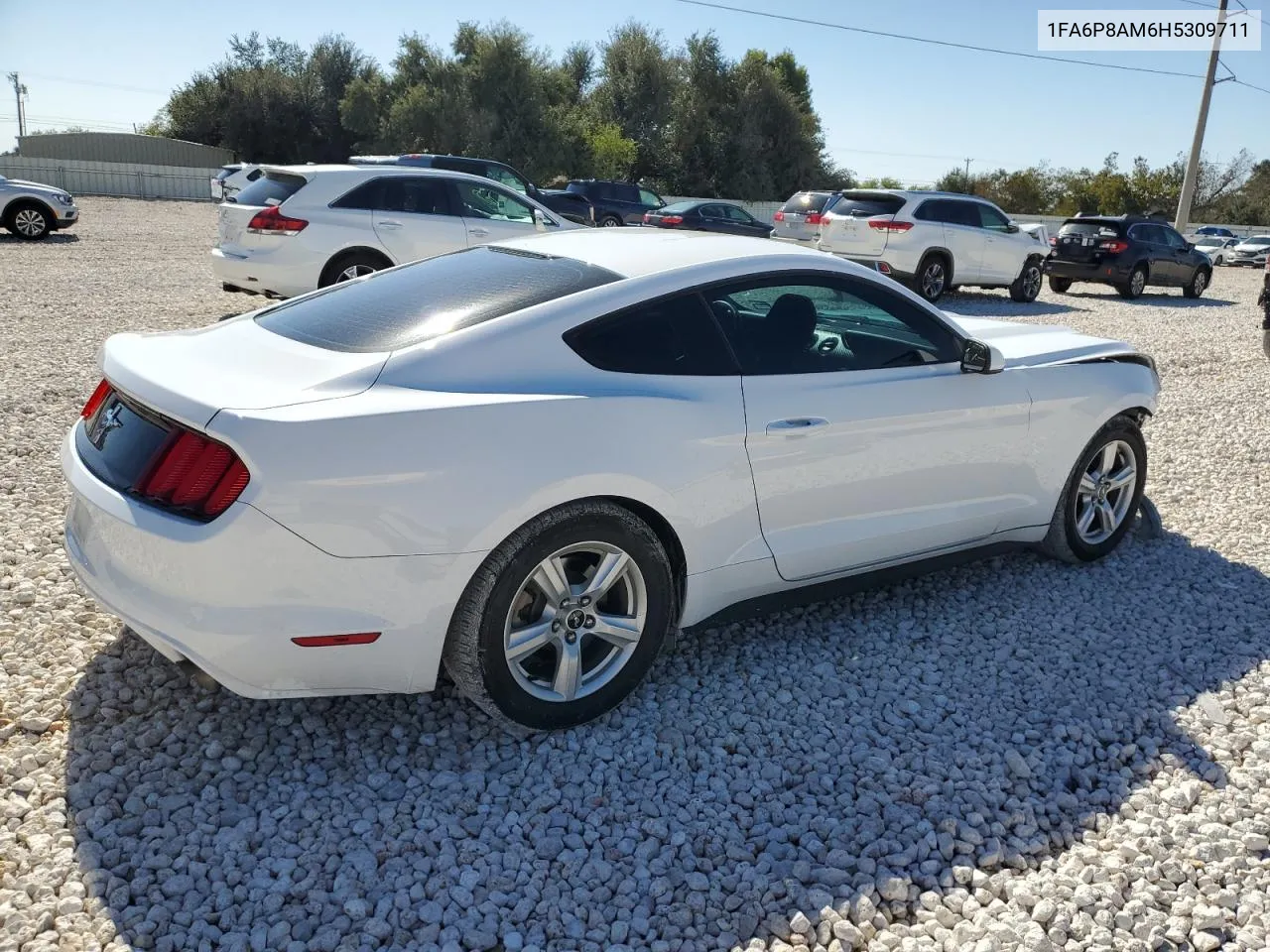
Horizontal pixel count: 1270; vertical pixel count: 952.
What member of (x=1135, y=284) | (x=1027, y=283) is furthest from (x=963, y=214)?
(x=1135, y=284)

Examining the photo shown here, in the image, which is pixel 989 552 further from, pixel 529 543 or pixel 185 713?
pixel 185 713

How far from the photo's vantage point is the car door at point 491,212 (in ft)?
38.5

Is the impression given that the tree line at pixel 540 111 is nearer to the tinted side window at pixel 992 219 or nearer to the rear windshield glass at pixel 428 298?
the tinted side window at pixel 992 219

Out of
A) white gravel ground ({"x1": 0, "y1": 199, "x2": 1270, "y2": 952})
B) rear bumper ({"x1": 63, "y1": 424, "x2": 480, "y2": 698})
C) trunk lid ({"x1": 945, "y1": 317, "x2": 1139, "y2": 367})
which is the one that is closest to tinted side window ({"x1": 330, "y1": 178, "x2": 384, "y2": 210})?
white gravel ground ({"x1": 0, "y1": 199, "x2": 1270, "y2": 952})

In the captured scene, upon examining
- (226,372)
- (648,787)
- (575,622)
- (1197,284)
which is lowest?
(648,787)

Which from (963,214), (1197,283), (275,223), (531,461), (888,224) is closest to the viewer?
(531,461)

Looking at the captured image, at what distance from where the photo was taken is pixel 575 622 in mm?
3338

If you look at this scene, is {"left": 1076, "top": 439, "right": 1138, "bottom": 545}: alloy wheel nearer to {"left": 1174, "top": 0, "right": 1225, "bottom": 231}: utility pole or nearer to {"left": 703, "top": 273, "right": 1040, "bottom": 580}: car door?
{"left": 703, "top": 273, "right": 1040, "bottom": 580}: car door

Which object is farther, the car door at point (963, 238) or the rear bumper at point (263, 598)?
the car door at point (963, 238)

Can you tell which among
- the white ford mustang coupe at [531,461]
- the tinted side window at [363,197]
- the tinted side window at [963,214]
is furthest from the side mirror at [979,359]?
the tinted side window at [963,214]

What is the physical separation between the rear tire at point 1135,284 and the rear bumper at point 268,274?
1551 centimetres

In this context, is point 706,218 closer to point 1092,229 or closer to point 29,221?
point 1092,229

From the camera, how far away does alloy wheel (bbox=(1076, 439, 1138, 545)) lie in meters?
5.04

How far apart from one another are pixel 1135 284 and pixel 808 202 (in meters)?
6.28
